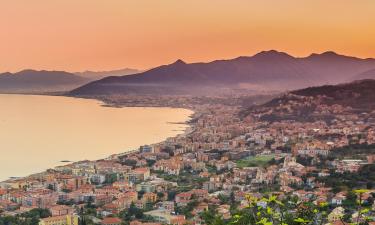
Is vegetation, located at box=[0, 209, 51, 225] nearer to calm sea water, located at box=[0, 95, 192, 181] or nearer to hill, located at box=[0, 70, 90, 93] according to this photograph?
calm sea water, located at box=[0, 95, 192, 181]

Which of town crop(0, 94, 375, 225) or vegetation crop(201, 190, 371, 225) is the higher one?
vegetation crop(201, 190, 371, 225)

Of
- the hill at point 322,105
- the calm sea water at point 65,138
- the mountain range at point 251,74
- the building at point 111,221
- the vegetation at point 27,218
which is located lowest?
the calm sea water at point 65,138

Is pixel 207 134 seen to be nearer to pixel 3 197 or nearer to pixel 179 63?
pixel 3 197

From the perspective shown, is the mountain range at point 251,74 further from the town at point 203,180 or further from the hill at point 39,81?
the town at point 203,180

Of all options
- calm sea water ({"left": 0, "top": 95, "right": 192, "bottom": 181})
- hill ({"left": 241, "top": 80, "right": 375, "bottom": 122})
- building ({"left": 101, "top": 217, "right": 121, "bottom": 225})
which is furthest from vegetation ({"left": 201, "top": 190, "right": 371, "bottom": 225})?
hill ({"left": 241, "top": 80, "right": 375, "bottom": 122})

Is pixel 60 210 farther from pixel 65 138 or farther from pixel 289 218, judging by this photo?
pixel 65 138

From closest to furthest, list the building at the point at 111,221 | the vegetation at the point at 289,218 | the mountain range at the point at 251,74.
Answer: the vegetation at the point at 289,218, the building at the point at 111,221, the mountain range at the point at 251,74

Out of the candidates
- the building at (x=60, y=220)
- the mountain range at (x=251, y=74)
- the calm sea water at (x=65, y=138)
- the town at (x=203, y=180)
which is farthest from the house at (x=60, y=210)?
the mountain range at (x=251, y=74)

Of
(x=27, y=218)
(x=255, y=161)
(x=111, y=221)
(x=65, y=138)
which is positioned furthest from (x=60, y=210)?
(x=65, y=138)
